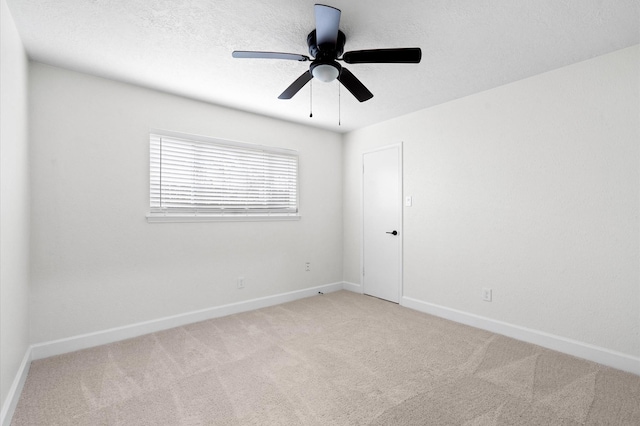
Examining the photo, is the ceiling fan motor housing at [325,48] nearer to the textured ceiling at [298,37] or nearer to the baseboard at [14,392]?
the textured ceiling at [298,37]

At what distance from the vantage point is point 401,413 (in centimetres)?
183

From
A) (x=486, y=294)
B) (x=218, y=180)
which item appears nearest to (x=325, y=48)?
(x=218, y=180)

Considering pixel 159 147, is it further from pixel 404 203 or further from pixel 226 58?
pixel 404 203

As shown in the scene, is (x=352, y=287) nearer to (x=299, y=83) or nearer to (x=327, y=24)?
(x=299, y=83)

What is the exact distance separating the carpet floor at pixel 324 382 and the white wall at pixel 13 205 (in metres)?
0.36

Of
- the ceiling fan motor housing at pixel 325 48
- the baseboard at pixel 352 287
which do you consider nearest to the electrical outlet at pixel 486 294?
the baseboard at pixel 352 287

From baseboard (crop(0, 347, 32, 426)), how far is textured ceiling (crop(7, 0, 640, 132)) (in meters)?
2.40

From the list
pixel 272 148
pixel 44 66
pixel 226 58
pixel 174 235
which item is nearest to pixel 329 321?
pixel 174 235

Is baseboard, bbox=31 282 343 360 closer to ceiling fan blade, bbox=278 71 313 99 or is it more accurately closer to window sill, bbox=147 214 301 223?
window sill, bbox=147 214 301 223

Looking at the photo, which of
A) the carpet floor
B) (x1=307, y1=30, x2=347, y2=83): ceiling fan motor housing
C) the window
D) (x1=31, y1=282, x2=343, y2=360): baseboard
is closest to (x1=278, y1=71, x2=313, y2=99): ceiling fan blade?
(x1=307, y1=30, x2=347, y2=83): ceiling fan motor housing

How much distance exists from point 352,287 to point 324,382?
257 cm

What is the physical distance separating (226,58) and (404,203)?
266cm

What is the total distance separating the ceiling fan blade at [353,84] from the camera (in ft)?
7.22

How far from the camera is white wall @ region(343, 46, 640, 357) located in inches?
93.8
